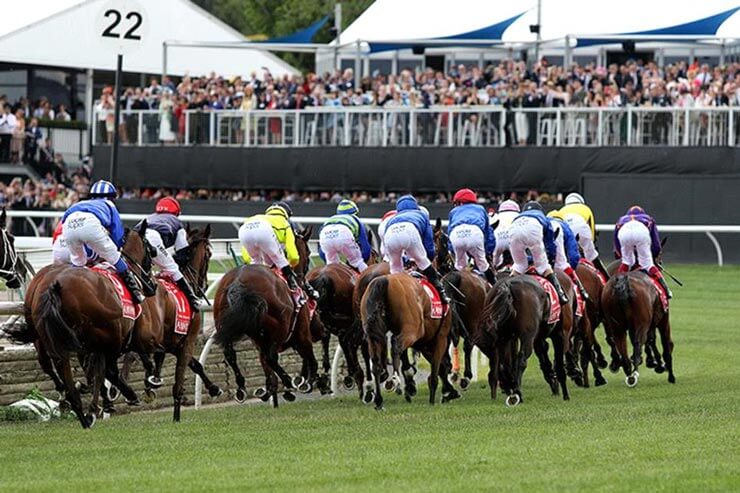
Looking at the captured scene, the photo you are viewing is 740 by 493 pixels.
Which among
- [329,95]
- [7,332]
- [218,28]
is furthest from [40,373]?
[218,28]

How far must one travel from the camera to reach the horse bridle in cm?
1373

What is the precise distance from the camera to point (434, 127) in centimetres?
2912

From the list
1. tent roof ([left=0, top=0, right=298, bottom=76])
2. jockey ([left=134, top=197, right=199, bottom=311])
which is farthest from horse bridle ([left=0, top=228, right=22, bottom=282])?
tent roof ([left=0, top=0, right=298, bottom=76])

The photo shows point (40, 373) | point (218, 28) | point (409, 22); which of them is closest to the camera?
point (40, 373)

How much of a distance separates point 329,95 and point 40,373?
16.8m

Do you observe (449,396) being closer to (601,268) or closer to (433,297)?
(433,297)

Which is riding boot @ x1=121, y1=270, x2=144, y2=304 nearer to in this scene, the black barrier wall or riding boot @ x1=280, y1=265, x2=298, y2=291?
riding boot @ x1=280, y1=265, x2=298, y2=291

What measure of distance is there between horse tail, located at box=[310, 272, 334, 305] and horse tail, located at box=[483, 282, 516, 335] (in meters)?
2.16

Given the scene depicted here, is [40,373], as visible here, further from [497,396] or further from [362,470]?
[362,470]

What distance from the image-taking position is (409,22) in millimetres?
34875

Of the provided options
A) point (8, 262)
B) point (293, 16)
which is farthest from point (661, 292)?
point (293, 16)

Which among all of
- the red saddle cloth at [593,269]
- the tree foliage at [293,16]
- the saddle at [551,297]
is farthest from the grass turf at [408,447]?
the tree foliage at [293,16]

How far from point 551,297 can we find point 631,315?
1.82 m

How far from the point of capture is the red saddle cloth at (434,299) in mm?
14461
